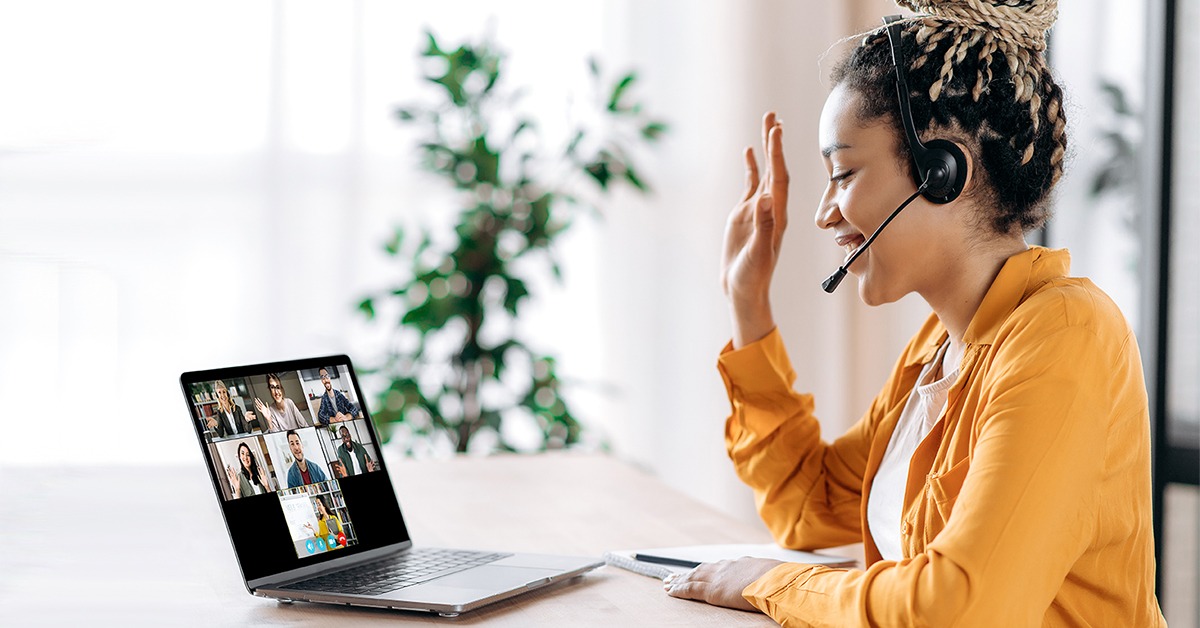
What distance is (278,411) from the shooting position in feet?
3.66

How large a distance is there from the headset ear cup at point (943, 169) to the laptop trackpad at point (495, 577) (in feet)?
1.66

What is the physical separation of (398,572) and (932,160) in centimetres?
64

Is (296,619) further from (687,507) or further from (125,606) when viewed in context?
(687,507)

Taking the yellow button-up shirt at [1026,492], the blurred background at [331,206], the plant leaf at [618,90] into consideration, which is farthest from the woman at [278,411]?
the plant leaf at [618,90]

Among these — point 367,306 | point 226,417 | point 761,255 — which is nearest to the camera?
point 226,417

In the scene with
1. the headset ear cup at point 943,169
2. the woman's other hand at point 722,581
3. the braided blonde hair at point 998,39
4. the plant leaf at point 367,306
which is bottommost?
the woman's other hand at point 722,581

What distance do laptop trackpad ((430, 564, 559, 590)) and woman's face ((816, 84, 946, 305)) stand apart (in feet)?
1.39

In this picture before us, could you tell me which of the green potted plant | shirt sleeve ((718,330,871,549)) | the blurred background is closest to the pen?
shirt sleeve ((718,330,871,549))

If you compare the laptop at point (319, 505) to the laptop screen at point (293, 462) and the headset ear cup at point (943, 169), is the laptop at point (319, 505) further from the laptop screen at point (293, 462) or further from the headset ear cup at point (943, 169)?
the headset ear cup at point (943, 169)

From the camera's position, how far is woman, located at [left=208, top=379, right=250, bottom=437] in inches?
41.9

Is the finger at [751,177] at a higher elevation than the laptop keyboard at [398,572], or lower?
higher

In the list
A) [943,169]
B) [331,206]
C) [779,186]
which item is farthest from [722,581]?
[331,206]

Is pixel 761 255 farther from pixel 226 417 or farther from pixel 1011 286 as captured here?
pixel 226 417

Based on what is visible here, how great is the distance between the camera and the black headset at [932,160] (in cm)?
97
